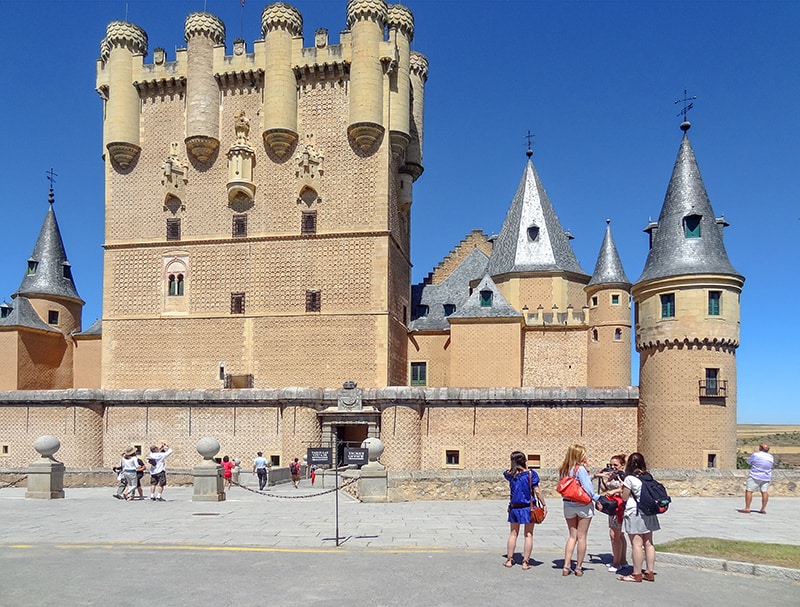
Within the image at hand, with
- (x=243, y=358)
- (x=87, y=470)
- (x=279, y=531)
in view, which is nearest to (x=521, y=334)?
(x=243, y=358)

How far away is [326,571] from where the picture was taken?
28.3 ft

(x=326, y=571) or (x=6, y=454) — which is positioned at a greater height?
(x=326, y=571)

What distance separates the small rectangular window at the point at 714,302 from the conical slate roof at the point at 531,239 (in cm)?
1312

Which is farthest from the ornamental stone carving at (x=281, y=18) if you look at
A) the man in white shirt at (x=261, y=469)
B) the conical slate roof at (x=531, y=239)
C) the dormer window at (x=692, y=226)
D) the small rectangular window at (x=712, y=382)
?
the small rectangular window at (x=712, y=382)

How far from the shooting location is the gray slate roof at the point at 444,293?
38.1 meters

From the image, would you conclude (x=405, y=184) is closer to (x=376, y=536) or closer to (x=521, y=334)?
(x=521, y=334)

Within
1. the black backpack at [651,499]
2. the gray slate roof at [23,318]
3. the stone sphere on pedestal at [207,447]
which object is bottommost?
the stone sphere on pedestal at [207,447]

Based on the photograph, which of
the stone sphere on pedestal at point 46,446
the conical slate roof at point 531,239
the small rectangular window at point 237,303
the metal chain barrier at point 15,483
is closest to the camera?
the stone sphere on pedestal at point 46,446

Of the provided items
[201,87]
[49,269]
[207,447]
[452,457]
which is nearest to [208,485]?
[207,447]

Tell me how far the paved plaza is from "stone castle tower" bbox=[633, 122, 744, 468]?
863 cm

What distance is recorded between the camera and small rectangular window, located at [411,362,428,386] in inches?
1447

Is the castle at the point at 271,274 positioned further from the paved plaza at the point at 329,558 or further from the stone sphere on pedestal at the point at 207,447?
the paved plaza at the point at 329,558

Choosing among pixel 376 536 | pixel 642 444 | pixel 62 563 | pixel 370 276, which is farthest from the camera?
pixel 370 276

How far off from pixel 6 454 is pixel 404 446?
17962mm
